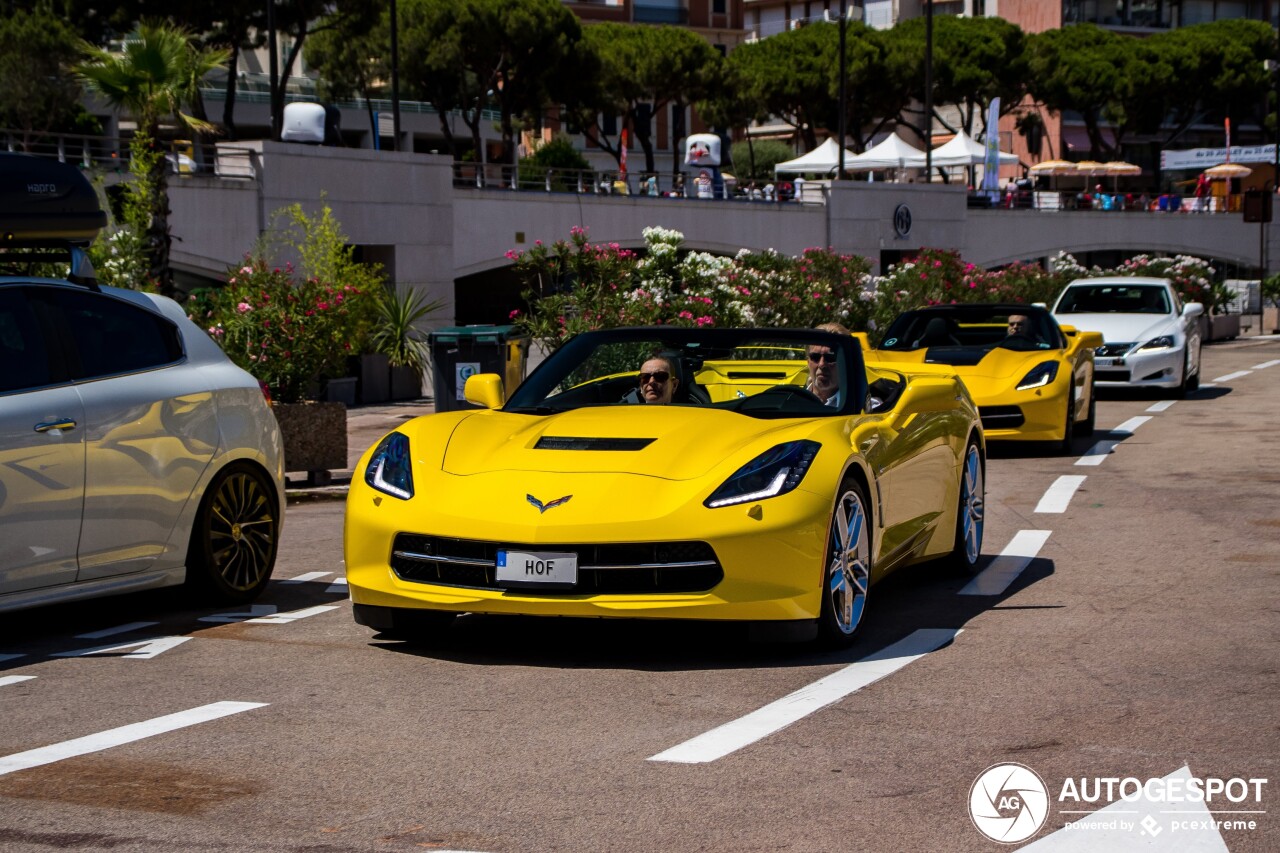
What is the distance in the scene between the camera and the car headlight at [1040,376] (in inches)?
633

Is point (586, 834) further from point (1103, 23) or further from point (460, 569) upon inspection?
point (1103, 23)

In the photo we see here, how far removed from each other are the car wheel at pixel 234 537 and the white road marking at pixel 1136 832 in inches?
183

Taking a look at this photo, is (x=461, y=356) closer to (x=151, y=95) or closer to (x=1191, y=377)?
(x=151, y=95)

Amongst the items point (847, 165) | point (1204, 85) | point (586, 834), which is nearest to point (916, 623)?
point (586, 834)

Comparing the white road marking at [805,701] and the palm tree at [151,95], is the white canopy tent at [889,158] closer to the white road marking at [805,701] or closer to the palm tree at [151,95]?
the palm tree at [151,95]

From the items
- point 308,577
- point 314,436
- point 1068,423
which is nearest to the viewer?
point 308,577

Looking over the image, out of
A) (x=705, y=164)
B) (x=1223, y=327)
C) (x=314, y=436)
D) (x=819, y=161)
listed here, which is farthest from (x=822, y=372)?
(x=705, y=164)

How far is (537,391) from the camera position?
8.30 metres

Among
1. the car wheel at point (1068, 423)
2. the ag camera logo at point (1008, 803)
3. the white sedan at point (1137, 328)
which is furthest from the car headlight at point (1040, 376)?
the ag camera logo at point (1008, 803)

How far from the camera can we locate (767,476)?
22.7 ft

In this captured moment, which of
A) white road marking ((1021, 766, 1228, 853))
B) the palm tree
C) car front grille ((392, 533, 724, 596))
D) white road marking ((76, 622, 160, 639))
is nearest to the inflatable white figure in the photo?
the palm tree

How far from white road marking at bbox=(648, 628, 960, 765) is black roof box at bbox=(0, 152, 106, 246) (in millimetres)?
4241

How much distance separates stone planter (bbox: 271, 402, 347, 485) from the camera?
562 inches

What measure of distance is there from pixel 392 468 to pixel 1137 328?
17.0 meters
